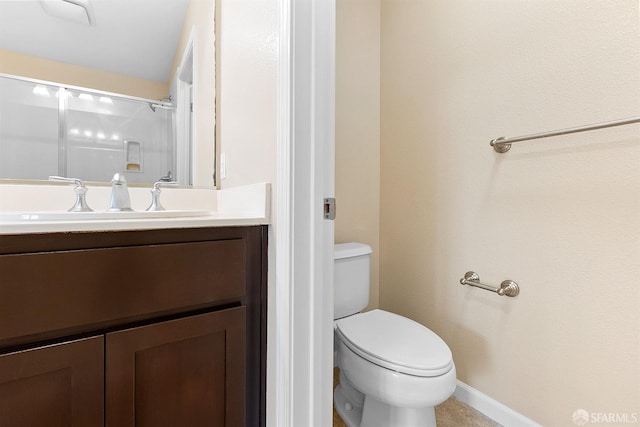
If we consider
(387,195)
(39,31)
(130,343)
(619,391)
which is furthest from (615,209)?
(39,31)

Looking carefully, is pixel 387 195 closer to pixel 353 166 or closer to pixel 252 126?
pixel 353 166

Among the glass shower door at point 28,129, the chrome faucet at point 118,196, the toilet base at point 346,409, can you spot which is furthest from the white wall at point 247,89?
the toilet base at point 346,409

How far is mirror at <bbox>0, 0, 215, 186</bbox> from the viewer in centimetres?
108

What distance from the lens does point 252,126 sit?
973mm

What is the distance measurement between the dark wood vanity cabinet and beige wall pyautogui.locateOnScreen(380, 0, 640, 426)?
1028 mm

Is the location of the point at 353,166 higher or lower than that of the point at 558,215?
higher

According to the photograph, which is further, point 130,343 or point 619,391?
point 619,391

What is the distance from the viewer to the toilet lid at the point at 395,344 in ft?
3.30

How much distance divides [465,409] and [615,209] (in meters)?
1.03

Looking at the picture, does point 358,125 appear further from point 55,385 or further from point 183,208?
point 55,385

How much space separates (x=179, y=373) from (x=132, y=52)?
128 centimetres

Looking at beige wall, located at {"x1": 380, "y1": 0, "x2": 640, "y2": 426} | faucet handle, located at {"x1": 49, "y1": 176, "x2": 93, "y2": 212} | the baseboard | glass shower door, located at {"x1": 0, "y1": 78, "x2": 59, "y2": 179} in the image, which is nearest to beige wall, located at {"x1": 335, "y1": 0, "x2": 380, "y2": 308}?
beige wall, located at {"x1": 380, "y1": 0, "x2": 640, "y2": 426}

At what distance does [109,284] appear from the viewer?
65cm
